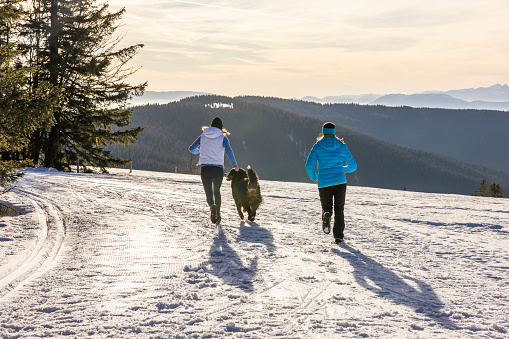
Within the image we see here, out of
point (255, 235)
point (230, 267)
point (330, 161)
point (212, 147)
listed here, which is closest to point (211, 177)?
point (212, 147)

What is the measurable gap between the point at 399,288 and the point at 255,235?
9.72 feet

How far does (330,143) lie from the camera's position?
6527 millimetres

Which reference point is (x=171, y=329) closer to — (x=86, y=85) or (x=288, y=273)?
(x=288, y=273)

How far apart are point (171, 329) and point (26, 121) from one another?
6203 millimetres

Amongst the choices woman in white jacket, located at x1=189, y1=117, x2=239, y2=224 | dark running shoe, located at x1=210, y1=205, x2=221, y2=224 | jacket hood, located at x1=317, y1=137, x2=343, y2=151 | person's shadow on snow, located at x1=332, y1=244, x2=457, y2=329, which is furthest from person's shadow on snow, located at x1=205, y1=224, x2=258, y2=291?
jacket hood, located at x1=317, y1=137, x2=343, y2=151

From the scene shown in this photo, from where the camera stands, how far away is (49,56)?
21156mm

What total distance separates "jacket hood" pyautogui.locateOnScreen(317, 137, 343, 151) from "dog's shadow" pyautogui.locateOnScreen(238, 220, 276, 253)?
1737 mm

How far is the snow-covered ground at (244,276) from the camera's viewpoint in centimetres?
Answer: 323

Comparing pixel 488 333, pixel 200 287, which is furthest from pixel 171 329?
pixel 488 333

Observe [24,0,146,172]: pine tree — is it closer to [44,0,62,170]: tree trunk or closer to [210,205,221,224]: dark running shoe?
[44,0,62,170]: tree trunk

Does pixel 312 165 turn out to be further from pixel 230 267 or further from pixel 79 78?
pixel 79 78

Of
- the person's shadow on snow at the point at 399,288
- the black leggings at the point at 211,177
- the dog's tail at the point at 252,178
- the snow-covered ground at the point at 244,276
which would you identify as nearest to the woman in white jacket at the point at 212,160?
the black leggings at the point at 211,177

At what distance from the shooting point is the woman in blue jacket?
21.1 feet

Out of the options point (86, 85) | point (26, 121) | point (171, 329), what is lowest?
point (171, 329)
